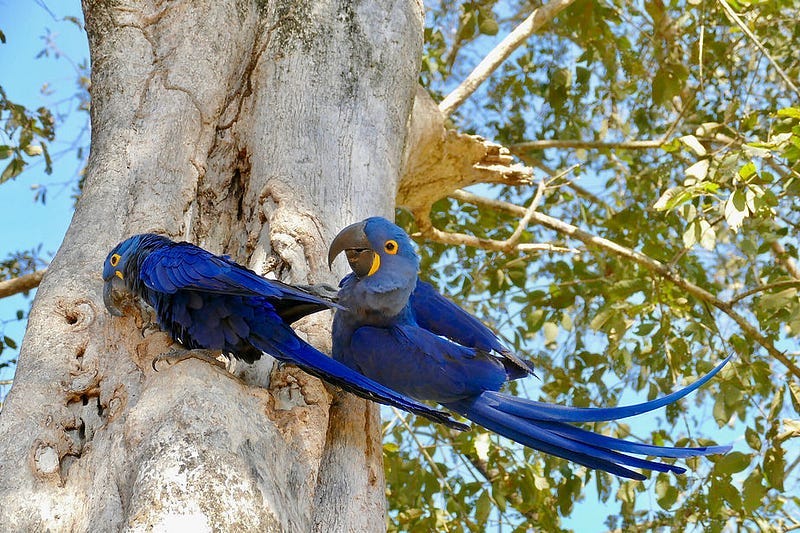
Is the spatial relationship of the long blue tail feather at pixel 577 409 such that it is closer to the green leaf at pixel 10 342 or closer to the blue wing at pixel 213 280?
the blue wing at pixel 213 280

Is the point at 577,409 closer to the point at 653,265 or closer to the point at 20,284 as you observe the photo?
the point at 653,265

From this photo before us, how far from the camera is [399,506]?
14.2 feet

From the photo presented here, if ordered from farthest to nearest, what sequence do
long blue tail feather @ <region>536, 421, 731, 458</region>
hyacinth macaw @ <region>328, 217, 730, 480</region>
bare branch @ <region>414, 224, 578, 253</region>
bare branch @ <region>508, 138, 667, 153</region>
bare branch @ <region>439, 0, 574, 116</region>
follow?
bare branch @ <region>508, 138, 667, 153</region>
bare branch @ <region>414, 224, 578, 253</region>
bare branch @ <region>439, 0, 574, 116</region>
hyacinth macaw @ <region>328, 217, 730, 480</region>
long blue tail feather @ <region>536, 421, 731, 458</region>

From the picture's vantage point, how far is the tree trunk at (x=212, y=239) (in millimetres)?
1784

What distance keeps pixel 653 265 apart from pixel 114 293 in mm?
2607

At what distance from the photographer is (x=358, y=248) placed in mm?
2189

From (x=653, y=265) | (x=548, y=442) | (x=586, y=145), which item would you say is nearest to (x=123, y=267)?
(x=548, y=442)

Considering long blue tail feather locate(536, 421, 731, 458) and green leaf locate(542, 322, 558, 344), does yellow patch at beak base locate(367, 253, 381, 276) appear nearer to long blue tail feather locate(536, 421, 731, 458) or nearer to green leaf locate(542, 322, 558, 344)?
long blue tail feather locate(536, 421, 731, 458)

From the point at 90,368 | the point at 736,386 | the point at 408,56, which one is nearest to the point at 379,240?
the point at 90,368

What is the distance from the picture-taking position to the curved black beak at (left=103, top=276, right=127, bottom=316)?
2.23 m

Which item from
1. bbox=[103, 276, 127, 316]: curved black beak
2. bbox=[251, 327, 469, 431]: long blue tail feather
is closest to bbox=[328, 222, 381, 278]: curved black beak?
bbox=[251, 327, 469, 431]: long blue tail feather

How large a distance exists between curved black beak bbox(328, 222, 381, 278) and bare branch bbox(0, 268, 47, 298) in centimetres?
178

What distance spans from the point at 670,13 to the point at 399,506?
3355 mm

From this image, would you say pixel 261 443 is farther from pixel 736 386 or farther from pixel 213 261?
pixel 736 386
